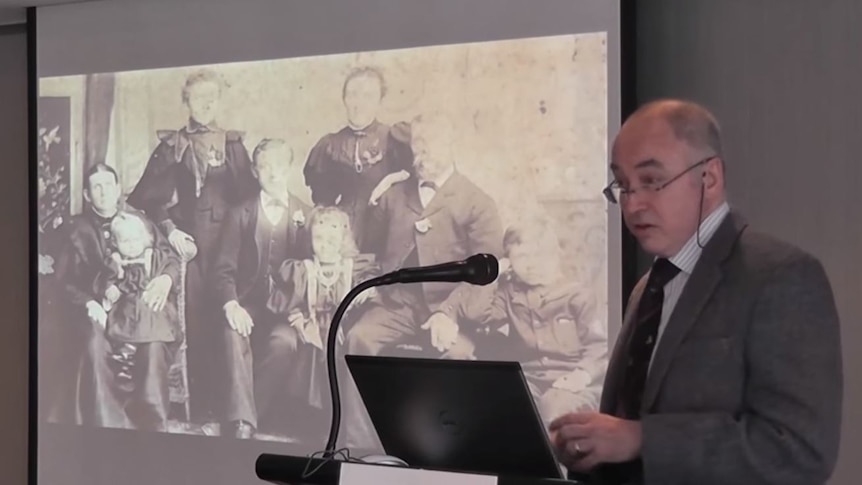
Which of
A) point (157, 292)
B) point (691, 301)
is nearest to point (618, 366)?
point (691, 301)

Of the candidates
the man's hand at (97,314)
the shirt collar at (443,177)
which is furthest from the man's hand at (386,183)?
the man's hand at (97,314)

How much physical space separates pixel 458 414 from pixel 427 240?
201 centimetres

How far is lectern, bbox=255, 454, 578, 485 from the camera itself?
131 cm

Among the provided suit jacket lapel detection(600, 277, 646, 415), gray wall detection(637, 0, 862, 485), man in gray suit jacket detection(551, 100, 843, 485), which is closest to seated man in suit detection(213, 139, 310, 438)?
gray wall detection(637, 0, 862, 485)

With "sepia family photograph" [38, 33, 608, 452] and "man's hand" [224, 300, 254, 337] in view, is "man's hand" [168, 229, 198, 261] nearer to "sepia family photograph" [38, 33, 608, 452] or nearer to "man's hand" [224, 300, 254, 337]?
"sepia family photograph" [38, 33, 608, 452]

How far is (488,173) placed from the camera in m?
3.31

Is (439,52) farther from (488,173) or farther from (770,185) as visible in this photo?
(770,185)

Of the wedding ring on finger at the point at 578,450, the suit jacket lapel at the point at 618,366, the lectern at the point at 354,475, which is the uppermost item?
the suit jacket lapel at the point at 618,366

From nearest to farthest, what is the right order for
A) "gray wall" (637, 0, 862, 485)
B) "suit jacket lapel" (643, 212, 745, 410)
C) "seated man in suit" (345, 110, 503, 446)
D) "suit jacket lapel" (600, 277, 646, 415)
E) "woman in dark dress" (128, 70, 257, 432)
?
"suit jacket lapel" (643, 212, 745, 410) < "suit jacket lapel" (600, 277, 646, 415) < "gray wall" (637, 0, 862, 485) < "seated man in suit" (345, 110, 503, 446) < "woman in dark dress" (128, 70, 257, 432)

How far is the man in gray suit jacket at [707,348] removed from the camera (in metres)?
1.34

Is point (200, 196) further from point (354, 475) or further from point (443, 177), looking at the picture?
point (354, 475)

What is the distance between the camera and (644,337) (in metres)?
1.60

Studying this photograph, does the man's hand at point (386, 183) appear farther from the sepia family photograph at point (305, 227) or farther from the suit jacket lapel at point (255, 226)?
the suit jacket lapel at point (255, 226)
